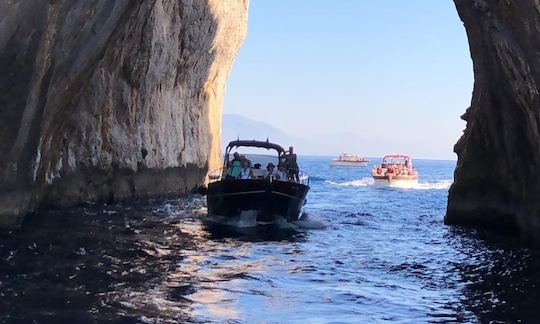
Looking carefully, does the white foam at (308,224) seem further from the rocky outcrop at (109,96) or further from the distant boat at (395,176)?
the distant boat at (395,176)

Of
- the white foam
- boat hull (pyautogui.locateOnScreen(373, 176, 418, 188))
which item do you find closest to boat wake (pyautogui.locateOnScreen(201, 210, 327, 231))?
the white foam

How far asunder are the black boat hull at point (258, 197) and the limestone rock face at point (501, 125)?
635 cm

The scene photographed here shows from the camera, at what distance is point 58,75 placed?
1809 cm

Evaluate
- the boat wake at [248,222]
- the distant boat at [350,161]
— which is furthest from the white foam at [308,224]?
the distant boat at [350,161]

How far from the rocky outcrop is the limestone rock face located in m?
10.7

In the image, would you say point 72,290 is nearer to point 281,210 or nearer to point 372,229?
point 281,210

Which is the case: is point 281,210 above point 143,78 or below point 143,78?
below

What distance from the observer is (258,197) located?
69.8 ft

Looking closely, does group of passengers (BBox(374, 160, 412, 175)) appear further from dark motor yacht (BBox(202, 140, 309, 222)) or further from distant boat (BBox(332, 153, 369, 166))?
distant boat (BBox(332, 153, 369, 166))

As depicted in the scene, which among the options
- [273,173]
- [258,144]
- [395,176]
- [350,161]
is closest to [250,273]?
[273,173]

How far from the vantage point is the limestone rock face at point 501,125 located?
54.3 feet

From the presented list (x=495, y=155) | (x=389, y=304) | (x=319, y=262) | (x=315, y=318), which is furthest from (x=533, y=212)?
(x=315, y=318)

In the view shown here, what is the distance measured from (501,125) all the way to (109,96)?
16485 mm

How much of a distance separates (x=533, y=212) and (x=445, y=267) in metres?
4.30
